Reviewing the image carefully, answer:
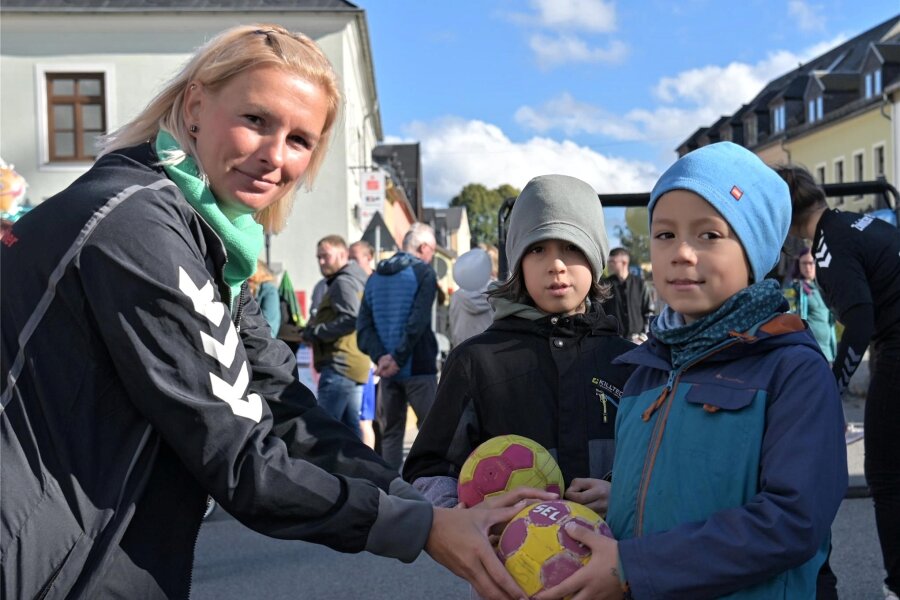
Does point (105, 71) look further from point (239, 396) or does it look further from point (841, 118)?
point (841, 118)

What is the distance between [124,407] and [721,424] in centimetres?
113

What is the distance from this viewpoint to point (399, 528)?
196 cm

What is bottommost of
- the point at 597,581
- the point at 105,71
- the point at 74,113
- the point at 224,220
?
the point at 597,581

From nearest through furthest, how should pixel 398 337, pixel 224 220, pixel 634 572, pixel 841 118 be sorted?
pixel 634 572
pixel 224 220
pixel 398 337
pixel 841 118

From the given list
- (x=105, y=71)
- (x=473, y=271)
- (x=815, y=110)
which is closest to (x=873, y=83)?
(x=815, y=110)

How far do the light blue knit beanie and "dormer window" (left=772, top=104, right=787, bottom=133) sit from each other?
4966 cm

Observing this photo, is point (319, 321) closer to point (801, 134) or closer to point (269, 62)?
point (269, 62)

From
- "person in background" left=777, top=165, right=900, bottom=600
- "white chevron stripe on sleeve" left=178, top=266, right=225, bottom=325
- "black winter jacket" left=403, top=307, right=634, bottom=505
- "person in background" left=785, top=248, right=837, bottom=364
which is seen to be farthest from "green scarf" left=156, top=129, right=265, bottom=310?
"person in background" left=785, top=248, right=837, bottom=364

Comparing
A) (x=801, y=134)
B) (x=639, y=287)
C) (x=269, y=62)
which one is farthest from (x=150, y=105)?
(x=801, y=134)

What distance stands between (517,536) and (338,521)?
38cm

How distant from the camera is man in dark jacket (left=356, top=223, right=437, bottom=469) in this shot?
7.80 m

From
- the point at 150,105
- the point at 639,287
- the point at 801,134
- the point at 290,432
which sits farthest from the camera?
the point at 801,134

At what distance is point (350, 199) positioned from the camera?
2408 cm

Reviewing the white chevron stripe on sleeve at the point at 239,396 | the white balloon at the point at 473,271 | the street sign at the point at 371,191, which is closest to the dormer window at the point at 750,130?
the street sign at the point at 371,191
